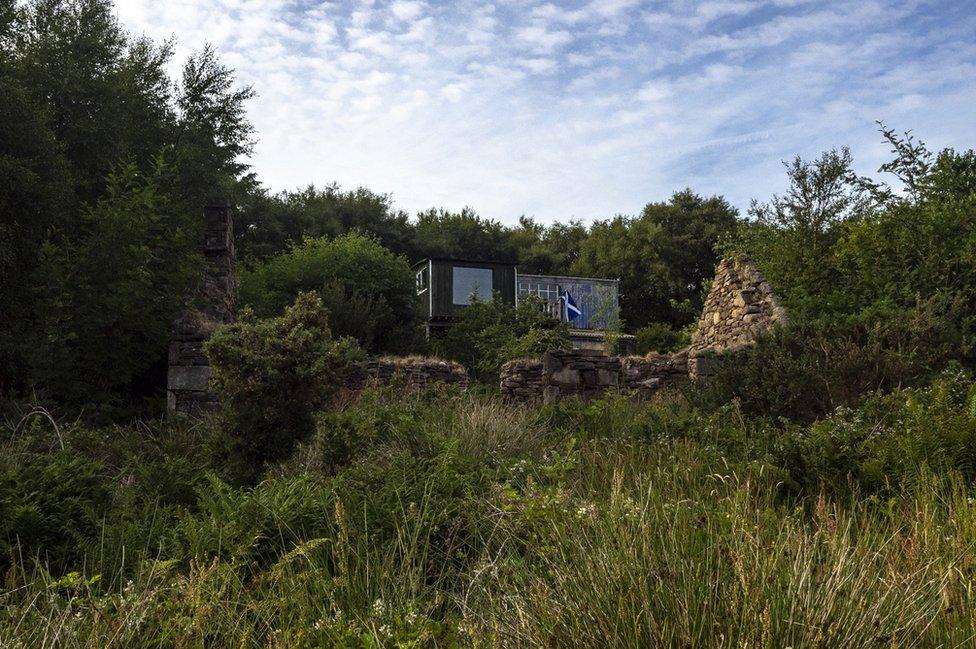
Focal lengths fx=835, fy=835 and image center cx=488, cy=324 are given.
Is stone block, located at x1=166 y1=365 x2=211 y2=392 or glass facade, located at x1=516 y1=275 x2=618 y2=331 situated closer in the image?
stone block, located at x1=166 y1=365 x2=211 y2=392

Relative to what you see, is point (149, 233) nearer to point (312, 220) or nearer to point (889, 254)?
point (889, 254)

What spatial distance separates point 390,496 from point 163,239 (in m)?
7.82

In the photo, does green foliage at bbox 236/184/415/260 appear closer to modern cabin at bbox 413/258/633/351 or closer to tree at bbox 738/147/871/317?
modern cabin at bbox 413/258/633/351

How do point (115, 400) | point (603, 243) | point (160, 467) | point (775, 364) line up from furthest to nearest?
1. point (603, 243)
2. point (115, 400)
3. point (775, 364)
4. point (160, 467)

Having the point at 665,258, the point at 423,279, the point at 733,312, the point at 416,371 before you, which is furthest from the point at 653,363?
the point at 665,258

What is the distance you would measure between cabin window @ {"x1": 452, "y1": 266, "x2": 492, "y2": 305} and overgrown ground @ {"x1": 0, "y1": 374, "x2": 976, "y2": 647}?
2370 cm

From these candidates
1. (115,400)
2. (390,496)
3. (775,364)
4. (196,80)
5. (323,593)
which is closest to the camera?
(323,593)

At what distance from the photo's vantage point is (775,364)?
8.73m

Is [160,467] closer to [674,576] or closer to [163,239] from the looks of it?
[674,576]

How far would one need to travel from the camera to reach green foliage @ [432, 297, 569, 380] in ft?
76.6

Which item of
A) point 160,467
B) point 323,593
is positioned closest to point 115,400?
point 160,467

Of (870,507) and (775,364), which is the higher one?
(775,364)

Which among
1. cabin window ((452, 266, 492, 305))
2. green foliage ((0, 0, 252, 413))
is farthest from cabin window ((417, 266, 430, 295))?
Answer: green foliage ((0, 0, 252, 413))

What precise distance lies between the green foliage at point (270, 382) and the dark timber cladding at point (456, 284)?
24123 millimetres
